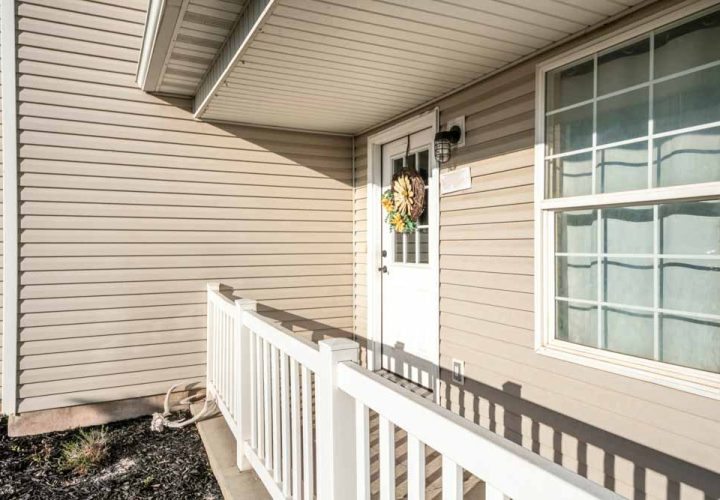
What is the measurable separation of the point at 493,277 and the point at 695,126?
1322 millimetres

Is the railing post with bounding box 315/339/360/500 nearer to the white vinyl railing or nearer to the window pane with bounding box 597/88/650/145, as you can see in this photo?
the white vinyl railing

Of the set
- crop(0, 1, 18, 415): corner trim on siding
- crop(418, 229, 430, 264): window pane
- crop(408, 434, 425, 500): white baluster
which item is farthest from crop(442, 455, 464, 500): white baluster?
crop(0, 1, 18, 415): corner trim on siding

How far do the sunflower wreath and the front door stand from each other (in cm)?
6

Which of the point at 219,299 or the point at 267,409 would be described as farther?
the point at 219,299

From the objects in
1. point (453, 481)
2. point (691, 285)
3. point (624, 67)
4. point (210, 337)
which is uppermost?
point (624, 67)

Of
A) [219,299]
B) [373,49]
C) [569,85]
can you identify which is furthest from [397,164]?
[219,299]

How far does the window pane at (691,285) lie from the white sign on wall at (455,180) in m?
1.35

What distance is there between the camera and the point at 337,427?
1453 mm

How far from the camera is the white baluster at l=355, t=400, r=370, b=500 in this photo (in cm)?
134

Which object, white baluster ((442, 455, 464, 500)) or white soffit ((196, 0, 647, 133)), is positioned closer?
white baluster ((442, 455, 464, 500))

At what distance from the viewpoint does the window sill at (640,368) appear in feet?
6.07

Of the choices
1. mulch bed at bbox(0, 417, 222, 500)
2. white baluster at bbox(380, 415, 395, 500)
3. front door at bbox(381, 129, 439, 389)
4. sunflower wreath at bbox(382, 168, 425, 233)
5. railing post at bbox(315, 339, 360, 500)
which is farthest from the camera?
sunflower wreath at bbox(382, 168, 425, 233)

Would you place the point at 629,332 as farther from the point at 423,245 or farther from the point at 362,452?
the point at 423,245

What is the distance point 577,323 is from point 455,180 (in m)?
1.28
